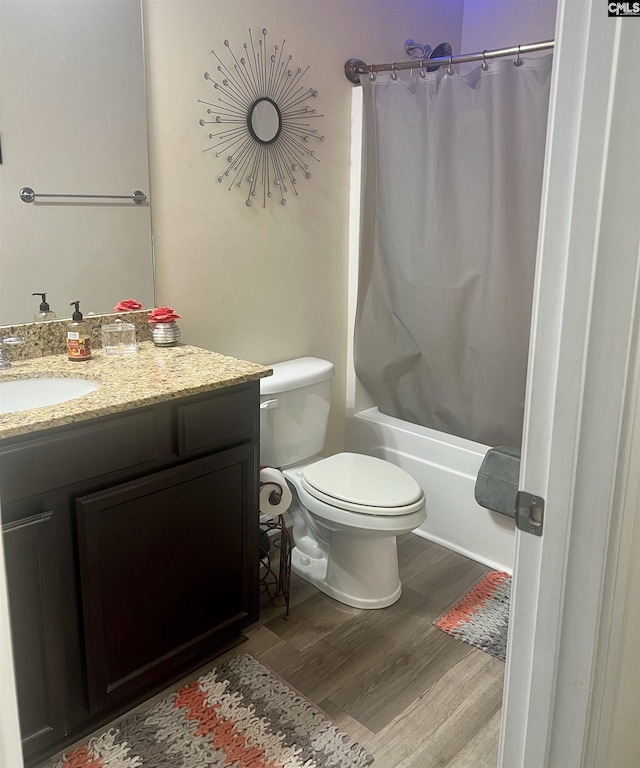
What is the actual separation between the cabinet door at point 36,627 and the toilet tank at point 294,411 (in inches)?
37.4

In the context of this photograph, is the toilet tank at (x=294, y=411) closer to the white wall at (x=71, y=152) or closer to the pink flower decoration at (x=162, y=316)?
the pink flower decoration at (x=162, y=316)

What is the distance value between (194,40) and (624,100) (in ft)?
5.55

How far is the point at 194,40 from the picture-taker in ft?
6.93

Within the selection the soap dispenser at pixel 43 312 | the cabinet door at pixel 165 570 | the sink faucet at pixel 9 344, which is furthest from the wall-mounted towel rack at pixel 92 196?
the cabinet door at pixel 165 570

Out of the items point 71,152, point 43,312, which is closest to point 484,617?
point 43,312

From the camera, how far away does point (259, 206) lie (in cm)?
242

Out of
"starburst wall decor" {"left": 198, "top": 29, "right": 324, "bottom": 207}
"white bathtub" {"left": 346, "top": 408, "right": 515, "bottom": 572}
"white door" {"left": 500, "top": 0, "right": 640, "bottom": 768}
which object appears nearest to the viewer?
"white door" {"left": 500, "top": 0, "right": 640, "bottom": 768}

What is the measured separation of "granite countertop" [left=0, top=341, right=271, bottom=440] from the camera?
1466 millimetres

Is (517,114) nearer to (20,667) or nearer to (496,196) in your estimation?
(496,196)

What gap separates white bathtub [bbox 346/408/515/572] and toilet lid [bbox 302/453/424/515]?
340 millimetres

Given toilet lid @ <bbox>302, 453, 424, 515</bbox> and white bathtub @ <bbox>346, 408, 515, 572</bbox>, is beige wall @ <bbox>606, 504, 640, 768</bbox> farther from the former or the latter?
white bathtub @ <bbox>346, 408, 515, 572</bbox>

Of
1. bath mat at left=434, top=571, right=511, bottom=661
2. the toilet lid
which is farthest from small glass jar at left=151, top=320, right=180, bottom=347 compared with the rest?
bath mat at left=434, top=571, right=511, bottom=661

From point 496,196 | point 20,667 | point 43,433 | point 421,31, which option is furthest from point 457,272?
point 20,667

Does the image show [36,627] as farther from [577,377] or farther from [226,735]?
[577,377]
